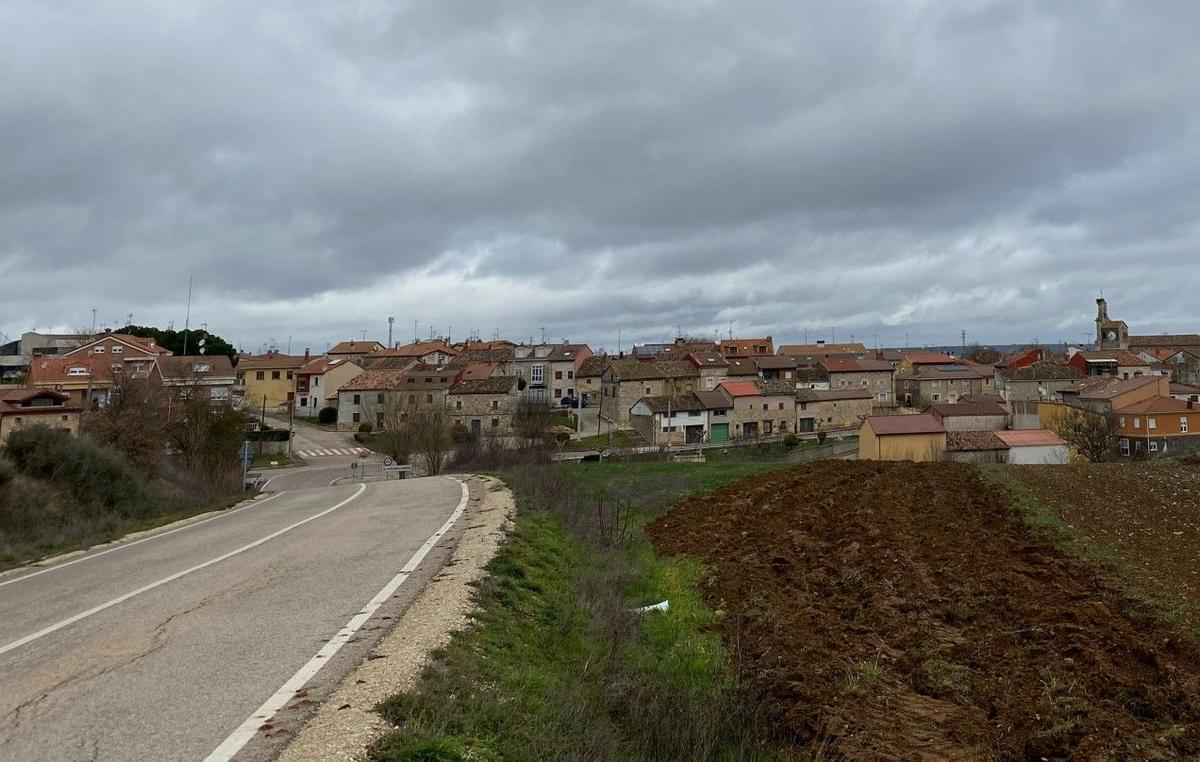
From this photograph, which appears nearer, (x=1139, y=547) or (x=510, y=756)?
(x=510, y=756)

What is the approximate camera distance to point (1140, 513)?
15.7 metres

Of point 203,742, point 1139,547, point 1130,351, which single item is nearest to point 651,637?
point 203,742

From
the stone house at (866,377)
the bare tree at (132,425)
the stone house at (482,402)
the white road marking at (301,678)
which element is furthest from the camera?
the stone house at (866,377)

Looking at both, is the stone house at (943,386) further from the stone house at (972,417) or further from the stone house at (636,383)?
the stone house at (636,383)

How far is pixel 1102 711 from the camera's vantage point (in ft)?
22.6

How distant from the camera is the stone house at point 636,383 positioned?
7412cm

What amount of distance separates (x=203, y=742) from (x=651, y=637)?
20.5ft

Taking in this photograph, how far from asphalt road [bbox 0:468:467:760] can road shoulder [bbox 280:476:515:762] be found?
0.17 m

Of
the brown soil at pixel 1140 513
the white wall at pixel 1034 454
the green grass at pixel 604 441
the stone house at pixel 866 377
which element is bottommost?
the green grass at pixel 604 441

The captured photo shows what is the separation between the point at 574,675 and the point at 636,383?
221 ft

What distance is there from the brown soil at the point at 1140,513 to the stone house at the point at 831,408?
Answer: 48.1 meters

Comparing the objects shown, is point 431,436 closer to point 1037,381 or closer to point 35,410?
point 35,410

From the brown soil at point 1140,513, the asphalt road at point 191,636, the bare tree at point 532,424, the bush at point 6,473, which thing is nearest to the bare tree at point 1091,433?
the brown soil at point 1140,513

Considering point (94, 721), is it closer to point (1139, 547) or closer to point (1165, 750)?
point (1165, 750)
